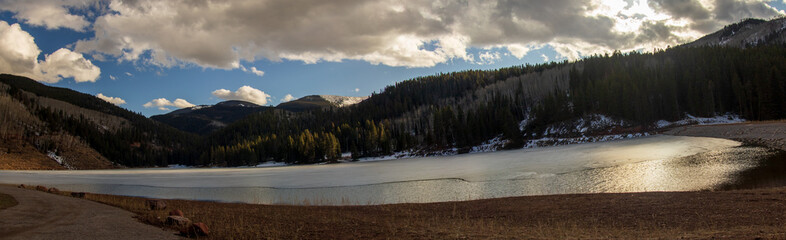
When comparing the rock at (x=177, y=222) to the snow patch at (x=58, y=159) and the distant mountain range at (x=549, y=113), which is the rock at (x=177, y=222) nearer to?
the distant mountain range at (x=549, y=113)

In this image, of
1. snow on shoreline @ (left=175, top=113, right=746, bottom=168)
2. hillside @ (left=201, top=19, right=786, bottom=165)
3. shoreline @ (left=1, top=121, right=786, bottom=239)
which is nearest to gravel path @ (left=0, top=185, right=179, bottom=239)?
shoreline @ (left=1, top=121, right=786, bottom=239)

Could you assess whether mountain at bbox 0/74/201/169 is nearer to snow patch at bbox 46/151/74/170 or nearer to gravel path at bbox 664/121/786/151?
snow patch at bbox 46/151/74/170

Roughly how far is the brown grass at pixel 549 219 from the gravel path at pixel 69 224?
62.3 inches

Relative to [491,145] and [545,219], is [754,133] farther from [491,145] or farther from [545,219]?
[491,145]

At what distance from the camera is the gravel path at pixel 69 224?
40.8 ft

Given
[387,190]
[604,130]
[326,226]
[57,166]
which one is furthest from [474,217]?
[57,166]

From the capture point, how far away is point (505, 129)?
105875mm

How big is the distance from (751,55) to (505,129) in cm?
6751

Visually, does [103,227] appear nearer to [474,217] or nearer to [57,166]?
[474,217]

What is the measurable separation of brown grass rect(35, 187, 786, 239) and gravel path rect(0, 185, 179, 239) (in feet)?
5.19

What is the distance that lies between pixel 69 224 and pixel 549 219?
62.5 feet

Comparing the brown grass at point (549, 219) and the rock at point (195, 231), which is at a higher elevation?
the rock at point (195, 231)

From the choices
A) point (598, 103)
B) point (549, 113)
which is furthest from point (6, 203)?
point (598, 103)

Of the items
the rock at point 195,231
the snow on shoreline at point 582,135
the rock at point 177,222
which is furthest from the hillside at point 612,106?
the rock at point 195,231
